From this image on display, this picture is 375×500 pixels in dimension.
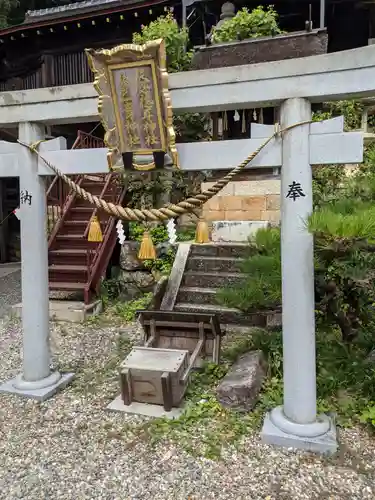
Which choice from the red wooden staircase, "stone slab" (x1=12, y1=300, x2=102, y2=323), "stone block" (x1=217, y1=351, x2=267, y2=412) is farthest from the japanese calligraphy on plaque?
the red wooden staircase

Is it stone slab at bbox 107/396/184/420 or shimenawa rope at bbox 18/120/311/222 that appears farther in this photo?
stone slab at bbox 107/396/184/420

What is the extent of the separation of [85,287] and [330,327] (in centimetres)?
395

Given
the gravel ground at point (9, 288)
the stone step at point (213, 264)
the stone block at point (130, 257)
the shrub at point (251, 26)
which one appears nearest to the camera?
the stone step at point (213, 264)

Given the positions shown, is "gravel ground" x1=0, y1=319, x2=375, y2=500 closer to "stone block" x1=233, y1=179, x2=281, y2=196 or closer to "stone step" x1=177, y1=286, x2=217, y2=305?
"stone step" x1=177, y1=286, x2=217, y2=305

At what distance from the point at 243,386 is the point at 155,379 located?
76cm

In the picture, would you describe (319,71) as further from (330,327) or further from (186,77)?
(330,327)

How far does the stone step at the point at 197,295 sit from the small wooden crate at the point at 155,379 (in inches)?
86.2

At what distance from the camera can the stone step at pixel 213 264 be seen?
19.8ft

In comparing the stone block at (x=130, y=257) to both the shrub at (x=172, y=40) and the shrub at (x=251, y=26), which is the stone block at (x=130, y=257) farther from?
the shrub at (x=251, y=26)

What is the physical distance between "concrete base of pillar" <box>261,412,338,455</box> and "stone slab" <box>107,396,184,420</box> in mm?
770

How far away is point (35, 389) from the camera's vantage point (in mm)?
3736

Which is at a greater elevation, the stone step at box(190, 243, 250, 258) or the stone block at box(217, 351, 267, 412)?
the stone step at box(190, 243, 250, 258)

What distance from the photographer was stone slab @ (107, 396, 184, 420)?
10.9 ft

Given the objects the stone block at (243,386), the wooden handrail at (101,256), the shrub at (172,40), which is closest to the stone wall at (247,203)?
the wooden handrail at (101,256)
